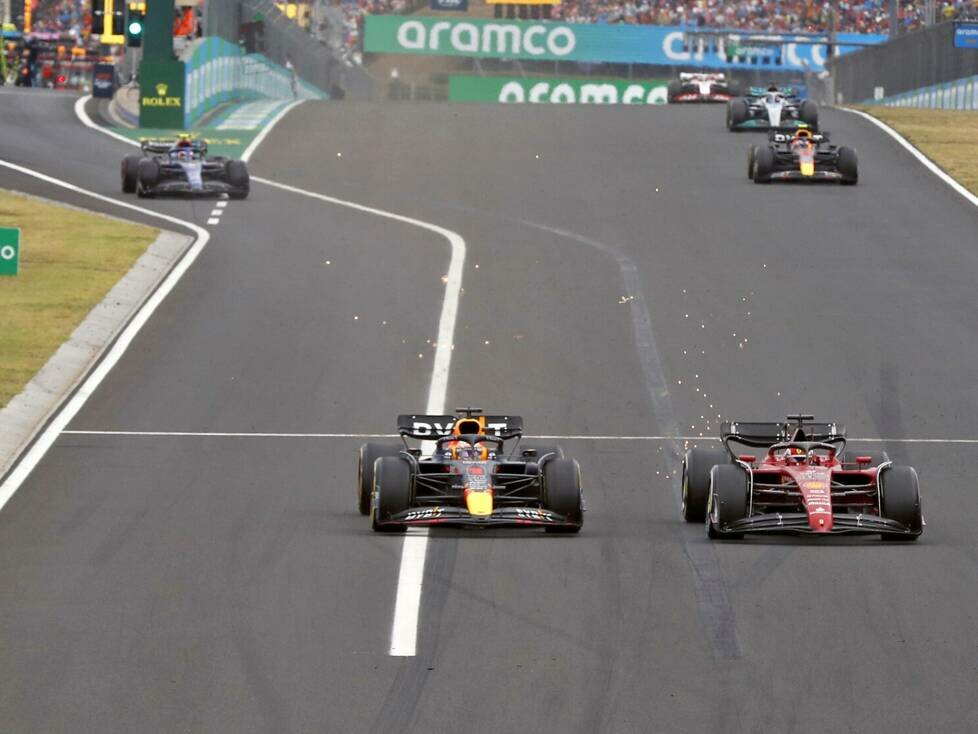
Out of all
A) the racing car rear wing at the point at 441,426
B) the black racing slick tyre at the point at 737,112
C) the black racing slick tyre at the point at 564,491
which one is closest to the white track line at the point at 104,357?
the racing car rear wing at the point at 441,426

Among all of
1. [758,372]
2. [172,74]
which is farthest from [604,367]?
[172,74]

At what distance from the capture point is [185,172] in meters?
38.2

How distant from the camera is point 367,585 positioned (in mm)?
14031

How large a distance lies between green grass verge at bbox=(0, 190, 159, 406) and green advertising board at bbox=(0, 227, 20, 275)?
392mm

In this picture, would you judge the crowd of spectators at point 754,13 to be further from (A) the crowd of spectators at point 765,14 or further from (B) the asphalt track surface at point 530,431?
(B) the asphalt track surface at point 530,431

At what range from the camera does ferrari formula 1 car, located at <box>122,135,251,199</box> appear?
37.8 m

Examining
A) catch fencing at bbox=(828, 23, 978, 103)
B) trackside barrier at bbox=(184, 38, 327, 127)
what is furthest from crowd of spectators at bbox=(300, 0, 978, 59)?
trackside barrier at bbox=(184, 38, 327, 127)

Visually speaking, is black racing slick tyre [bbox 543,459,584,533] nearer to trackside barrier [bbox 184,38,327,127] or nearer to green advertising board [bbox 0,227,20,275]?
green advertising board [bbox 0,227,20,275]

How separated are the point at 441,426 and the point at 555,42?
251 ft

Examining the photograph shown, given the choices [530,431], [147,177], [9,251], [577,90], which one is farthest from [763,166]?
[577,90]

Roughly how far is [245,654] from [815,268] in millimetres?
20394

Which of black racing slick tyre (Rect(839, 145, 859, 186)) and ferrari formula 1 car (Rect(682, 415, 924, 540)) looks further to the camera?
black racing slick tyre (Rect(839, 145, 859, 186))

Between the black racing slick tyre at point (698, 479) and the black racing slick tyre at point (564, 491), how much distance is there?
3.22 feet

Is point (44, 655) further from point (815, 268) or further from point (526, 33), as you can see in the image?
point (526, 33)
